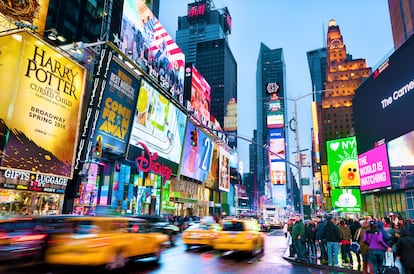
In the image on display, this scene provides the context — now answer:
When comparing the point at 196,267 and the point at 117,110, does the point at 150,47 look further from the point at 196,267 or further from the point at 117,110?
the point at 196,267

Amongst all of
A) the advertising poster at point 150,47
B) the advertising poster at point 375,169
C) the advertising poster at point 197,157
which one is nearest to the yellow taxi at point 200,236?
the advertising poster at point 375,169

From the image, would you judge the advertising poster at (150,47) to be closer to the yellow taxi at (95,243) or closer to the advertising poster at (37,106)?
the advertising poster at (37,106)

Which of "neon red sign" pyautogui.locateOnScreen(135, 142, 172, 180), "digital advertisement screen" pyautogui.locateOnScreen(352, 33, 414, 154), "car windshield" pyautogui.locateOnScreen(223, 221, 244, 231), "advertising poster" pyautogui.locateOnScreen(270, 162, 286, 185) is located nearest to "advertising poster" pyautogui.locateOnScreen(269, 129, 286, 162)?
"advertising poster" pyautogui.locateOnScreen(270, 162, 286, 185)

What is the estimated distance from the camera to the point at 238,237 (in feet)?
50.7

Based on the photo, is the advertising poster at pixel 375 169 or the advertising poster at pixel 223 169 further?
the advertising poster at pixel 223 169

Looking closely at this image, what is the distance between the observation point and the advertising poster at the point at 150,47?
39.5 meters

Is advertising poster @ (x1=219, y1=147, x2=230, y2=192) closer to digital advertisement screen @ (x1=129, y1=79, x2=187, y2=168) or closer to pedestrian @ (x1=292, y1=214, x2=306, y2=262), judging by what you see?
digital advertisement screen @ (x1=129, y1=79, x2=187, y2=168)

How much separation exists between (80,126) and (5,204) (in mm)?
9096

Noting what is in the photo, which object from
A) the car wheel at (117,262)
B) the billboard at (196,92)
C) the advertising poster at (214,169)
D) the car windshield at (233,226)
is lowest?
the car wheel at (117,262)

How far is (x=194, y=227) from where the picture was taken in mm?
19688

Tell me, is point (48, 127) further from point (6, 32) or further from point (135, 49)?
point (135, 49)

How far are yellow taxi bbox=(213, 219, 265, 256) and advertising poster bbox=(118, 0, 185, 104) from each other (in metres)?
26.8

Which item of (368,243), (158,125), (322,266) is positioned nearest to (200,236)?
(322,266)

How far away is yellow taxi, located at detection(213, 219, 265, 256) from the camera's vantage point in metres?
15.4
